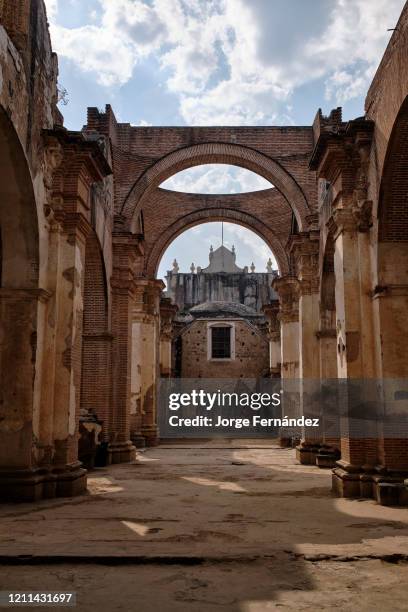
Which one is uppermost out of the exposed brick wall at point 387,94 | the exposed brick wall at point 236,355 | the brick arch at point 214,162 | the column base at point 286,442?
the brick arch at point 214,162

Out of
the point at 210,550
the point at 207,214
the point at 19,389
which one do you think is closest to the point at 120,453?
the point at 19,389

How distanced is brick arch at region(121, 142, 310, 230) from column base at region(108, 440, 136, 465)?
5708 millimetres

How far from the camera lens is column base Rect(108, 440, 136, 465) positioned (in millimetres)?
13562

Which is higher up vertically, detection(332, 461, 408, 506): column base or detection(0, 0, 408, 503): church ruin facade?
detection(0, 0, 408, 503): church ruin facade

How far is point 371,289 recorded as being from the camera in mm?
8789

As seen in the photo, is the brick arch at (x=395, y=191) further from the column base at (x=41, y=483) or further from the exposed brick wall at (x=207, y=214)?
the exposed brick wall at (x=207, y=214)

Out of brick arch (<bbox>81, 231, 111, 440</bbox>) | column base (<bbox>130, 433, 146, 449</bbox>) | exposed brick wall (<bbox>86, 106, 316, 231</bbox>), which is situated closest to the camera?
brick arch (<bbox>81, 231, 111, 440</bbox>)

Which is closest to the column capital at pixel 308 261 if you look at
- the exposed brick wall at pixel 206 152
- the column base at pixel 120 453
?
the exposed brick wall at pixel 206 152

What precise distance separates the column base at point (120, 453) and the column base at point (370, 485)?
20.3 ft

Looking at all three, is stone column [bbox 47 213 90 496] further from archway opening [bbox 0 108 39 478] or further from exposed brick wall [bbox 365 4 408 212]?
exposed brick wall [bbox 365 4 408 212]

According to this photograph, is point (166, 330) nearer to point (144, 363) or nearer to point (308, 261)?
point (144, 363)

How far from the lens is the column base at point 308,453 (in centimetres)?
1355

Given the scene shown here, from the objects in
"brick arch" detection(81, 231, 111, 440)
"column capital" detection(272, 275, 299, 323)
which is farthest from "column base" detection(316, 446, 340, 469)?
"column capital" detection(272, 275, 299, 323)

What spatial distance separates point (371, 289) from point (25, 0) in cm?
623
